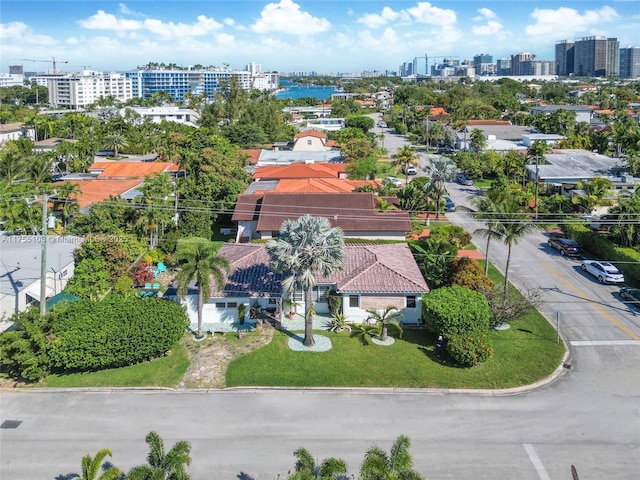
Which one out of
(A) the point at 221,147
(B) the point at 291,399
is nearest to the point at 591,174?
(A) the point at 221,147

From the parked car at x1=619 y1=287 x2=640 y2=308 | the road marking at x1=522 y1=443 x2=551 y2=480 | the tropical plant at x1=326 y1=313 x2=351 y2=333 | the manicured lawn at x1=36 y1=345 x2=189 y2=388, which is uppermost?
the parked car at x1=619 y1=287 x2=640 y2=308

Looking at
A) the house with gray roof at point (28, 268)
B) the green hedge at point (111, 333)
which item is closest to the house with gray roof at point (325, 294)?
the green hedge at point (111, 333)

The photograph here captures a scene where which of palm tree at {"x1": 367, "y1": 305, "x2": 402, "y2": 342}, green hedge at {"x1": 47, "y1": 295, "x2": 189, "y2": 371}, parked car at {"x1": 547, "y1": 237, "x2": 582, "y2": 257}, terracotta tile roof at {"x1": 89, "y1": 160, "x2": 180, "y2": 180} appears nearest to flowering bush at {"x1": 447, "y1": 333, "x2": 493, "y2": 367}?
palm tree at {"x1": 367, "y1": 305, "x2": 402, "y2": 342}

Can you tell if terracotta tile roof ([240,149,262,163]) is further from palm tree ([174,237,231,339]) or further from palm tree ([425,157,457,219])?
palm tree ([174,237,231,339])

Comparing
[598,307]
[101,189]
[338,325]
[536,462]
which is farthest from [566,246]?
[101,189]

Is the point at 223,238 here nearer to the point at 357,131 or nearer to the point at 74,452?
the point at 74,452
